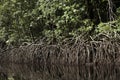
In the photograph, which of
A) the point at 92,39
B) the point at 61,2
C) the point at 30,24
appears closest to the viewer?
the point at 92,39

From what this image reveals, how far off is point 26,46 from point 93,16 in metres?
2.49

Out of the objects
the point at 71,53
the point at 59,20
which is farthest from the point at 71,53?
the point at 59,20

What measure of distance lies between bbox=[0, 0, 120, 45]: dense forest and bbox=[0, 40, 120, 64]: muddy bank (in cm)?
29

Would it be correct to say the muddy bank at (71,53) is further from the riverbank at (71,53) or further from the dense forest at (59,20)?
the dense forest at (59,20)

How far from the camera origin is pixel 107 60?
7.19m

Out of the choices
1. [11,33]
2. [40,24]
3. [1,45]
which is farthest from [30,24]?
[1,45]

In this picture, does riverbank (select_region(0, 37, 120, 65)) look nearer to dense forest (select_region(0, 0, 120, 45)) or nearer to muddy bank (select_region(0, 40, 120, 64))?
muddy bank (select_region(0, 40, 120, 64))

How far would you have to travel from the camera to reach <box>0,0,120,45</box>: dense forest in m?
8.19

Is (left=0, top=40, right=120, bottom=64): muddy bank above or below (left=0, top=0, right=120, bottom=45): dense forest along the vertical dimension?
below

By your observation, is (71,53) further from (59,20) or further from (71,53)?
(59,20)

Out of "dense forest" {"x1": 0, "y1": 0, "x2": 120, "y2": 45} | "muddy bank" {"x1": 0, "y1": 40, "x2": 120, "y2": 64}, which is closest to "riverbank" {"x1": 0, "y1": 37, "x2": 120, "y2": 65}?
"muddy bank" {"x1": 0, "y1": 40, "x2": 120, "y2": 64}

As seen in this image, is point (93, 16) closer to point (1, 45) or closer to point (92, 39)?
point (92, 39)

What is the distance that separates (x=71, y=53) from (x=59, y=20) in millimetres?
1740

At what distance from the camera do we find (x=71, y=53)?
7.96 m
